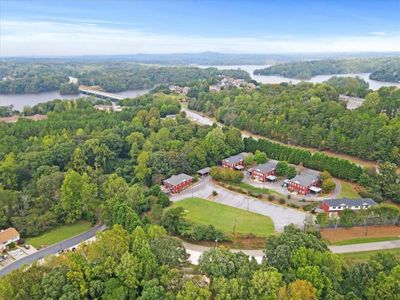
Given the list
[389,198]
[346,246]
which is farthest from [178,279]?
[389,198]

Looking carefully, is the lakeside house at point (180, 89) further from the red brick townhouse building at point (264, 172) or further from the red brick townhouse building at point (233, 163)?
the red brick townhouse building at point (264, 172)

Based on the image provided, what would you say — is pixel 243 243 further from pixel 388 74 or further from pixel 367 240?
pixel 388 74

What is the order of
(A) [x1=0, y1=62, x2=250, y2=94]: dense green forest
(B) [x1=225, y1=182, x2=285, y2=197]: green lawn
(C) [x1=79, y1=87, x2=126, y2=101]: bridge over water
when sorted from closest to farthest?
1. (B) [x1=225, y1=182, x2=285, y2=197]: green lawn
2. (C) [x1=79, y1=87, x2=126, y2=101]: bridge over water
3. (A) [x1=0, y1=62, x2=250, y2=94]: dense green forest

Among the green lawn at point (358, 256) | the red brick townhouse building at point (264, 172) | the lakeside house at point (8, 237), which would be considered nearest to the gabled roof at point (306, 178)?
the red brick townhouse building at point (264, 172)

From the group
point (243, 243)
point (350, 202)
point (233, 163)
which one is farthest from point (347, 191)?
point (243, 243)

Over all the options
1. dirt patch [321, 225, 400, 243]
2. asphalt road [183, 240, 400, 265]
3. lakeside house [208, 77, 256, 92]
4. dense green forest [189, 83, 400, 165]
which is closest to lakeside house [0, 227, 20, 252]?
asphalt road [183, 240, 400, 265]

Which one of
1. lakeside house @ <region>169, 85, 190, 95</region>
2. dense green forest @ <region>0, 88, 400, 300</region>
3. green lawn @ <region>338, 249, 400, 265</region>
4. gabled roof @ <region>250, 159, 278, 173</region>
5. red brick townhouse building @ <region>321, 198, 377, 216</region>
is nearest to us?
dense green forest @ <region>0, 88, 400, 300</region>

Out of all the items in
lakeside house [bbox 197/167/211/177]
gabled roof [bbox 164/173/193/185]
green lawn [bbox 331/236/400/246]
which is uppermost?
gabled roof [bbox 164/173/193/185]

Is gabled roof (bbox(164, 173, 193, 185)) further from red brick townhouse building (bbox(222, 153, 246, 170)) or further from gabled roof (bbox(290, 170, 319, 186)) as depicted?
gabled roof (bbox(290, 170, 319, 186))
